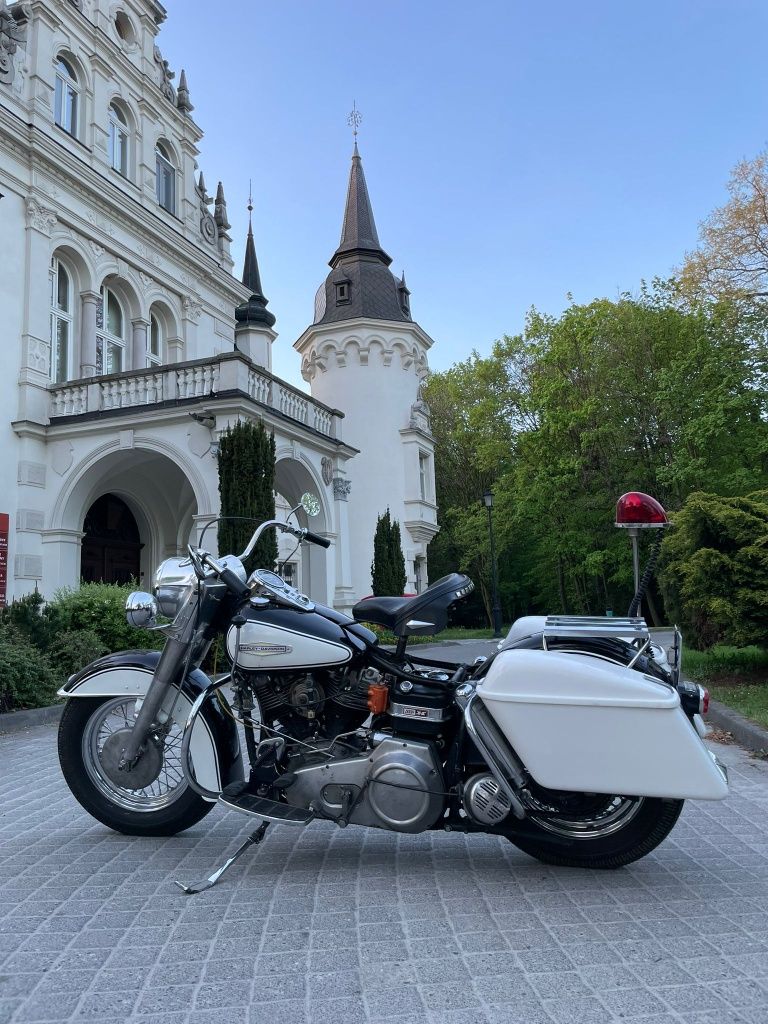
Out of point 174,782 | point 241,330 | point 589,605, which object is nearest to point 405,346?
point 241,330

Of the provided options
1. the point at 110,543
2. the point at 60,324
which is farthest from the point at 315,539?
the point at 110,543

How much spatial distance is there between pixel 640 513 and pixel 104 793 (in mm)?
2710

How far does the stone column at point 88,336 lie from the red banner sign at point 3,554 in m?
3.91

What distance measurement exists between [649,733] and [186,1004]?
1.71m

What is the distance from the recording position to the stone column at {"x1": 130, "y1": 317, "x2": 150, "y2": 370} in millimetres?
18062

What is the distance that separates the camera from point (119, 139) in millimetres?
18844

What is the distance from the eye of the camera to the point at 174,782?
364cm

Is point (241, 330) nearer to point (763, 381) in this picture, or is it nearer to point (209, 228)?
point (209, 228)

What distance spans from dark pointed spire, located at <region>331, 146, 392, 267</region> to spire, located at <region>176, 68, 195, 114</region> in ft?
30.6

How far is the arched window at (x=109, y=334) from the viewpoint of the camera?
17266 mm

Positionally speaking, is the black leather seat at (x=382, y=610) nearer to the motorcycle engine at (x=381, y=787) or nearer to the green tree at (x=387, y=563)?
the motorcycle engine at (x=381, y=787)

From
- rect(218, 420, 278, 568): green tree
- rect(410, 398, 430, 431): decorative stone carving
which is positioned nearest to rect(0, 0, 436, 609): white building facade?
rect(218, 420, 278, 568): green tree

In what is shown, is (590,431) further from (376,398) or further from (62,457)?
(62,457)

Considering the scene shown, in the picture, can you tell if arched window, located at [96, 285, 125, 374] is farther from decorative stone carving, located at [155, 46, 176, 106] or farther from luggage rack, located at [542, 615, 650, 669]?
luggage rack, located at [542, 615, 650, 669]
